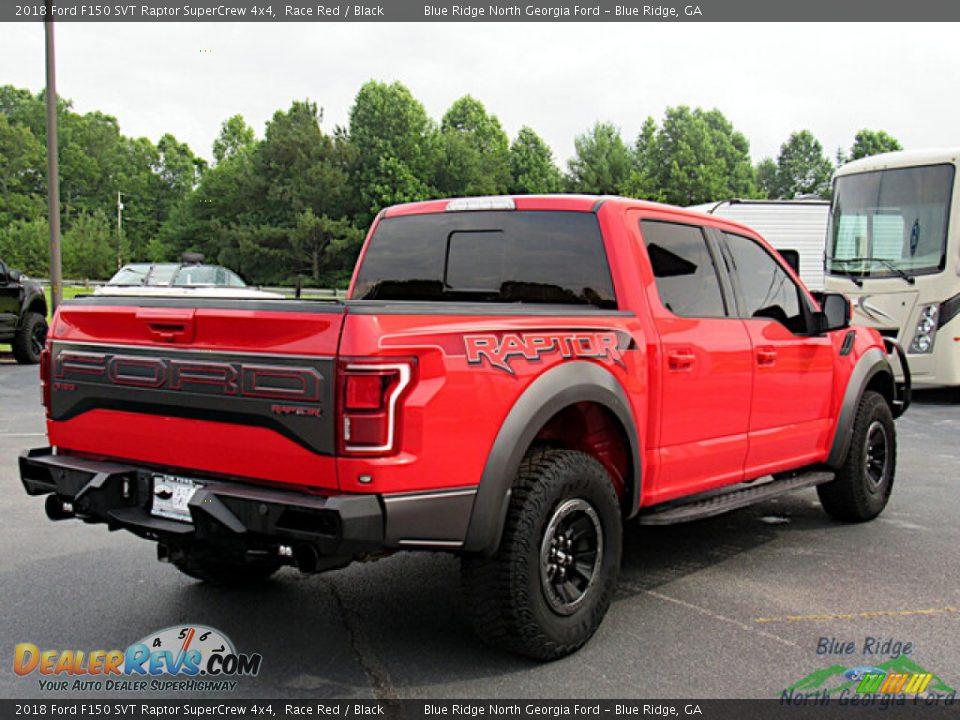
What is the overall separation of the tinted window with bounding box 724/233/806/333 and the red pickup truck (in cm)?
2

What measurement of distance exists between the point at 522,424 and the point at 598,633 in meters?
1.16

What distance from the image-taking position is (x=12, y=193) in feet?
271

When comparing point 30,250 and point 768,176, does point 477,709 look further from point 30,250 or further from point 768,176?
point 768,176

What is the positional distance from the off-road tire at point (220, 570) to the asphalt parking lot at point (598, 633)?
2.6 inches

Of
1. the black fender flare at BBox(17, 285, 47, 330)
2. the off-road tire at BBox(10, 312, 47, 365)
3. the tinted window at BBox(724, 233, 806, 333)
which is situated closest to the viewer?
the tinted window at BBox(724, 233, 806, 333)

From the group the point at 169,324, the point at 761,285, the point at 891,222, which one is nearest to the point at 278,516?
A: the point at 169,324

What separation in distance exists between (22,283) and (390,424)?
14810 mm

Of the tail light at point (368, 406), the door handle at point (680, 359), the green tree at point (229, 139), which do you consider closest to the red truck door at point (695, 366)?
the door handle at point (680, 359)

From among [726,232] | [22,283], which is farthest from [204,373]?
[22,283]

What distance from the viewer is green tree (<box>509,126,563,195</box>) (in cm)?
8231

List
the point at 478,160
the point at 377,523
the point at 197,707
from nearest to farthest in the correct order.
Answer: the point at 377,523
the point at 197,707
the point at 478,160

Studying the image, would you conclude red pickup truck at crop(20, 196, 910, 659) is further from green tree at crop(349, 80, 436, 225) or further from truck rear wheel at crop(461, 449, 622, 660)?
green tree at crop(349, 80, 436, 225)

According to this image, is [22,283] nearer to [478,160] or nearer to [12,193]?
[478,160]

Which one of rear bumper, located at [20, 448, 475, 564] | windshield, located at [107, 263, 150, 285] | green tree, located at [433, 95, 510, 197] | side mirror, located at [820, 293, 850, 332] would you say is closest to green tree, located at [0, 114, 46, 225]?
green tree, located at [433, 95, 510, 197]
